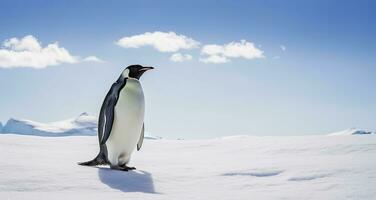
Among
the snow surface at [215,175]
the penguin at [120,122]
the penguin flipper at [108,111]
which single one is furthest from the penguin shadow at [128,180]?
the penguin flipper at [108,111]

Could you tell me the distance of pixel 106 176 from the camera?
4.73 metres

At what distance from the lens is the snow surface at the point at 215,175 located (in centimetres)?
400

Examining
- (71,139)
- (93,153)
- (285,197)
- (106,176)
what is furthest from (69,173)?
(71,139)

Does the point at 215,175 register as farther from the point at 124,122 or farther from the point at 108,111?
the point at 108,111

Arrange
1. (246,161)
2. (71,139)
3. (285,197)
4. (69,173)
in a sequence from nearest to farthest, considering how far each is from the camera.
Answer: (285,197) → (69,173) → (246,161) → (71,139)

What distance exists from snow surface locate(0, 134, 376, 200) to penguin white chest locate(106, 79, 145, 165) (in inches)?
14.3

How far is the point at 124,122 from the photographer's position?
566 cm

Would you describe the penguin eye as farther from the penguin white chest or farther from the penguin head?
the penguin white chest

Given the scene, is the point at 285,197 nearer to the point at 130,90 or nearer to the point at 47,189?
the point at 47,189

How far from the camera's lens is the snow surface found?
400cm

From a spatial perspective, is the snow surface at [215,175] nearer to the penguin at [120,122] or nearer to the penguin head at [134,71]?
the penguin at [120,122]

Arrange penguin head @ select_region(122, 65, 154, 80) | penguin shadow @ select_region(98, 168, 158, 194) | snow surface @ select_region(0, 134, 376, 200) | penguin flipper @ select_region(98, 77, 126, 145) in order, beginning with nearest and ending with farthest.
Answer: snow surface @ select_region(0, 134, 376, 200) < penguin shadow @ select_region(98, 168, 158, 194) < penguin flipper @ select_region(98, 77, 126, 145) < penguin head @ select_region(122, 65, 154, 80)

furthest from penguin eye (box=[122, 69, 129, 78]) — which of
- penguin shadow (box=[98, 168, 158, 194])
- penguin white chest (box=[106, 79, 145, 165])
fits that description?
penguin shadow (box=[98, 168, 158, 194])

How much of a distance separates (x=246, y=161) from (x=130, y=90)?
1.81 m
